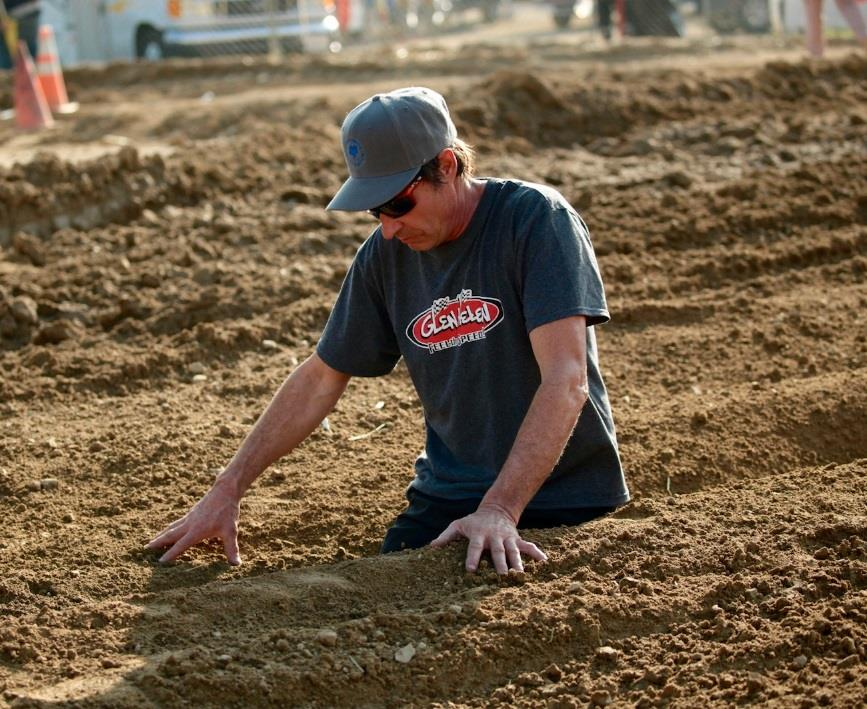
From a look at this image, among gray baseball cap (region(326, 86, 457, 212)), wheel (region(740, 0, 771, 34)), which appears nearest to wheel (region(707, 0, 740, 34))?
wheel (region(740, 0, 771, 34))

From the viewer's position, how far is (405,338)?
3.99 metres

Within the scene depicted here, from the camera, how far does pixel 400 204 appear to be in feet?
12.0

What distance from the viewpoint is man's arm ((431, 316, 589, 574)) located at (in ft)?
11.7

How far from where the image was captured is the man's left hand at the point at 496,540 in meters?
3.58

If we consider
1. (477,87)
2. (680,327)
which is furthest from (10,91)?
(680,327)

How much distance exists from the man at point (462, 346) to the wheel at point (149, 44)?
14081 mm

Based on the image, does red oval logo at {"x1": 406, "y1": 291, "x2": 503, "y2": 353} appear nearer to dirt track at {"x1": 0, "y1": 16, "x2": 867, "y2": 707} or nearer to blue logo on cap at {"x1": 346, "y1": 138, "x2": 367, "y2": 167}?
blue logo on cap at {"x1": 346, "y1": 138, "x2": 367, "y2": 167}

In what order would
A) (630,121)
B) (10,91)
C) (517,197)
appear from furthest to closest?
(10,91) < (630,121) < (517,197)

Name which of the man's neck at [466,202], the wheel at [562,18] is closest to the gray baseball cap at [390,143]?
the man's neck at [466,202]

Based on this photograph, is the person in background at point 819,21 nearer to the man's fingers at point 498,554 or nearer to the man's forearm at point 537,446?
the man's forearm at point 537,446

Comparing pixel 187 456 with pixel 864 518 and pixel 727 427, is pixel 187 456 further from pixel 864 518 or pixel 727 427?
pixel 864 518

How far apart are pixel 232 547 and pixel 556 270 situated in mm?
1327

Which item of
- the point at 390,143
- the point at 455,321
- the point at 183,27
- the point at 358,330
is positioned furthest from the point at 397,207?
the point at 183,27

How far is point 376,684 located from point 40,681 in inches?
34.0
